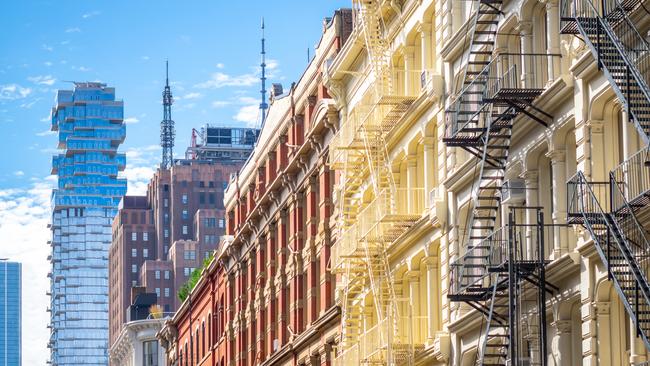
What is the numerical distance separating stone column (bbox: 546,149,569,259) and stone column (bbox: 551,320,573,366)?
1.57 m

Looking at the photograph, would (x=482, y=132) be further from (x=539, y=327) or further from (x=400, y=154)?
(x=400, y=154)

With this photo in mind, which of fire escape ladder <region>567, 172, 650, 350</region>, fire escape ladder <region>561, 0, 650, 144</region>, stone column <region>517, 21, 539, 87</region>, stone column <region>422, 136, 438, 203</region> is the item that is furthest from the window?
fire escape ladder <region>561, 0, 650, 144</region>

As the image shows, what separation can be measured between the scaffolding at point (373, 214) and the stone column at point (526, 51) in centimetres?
1092

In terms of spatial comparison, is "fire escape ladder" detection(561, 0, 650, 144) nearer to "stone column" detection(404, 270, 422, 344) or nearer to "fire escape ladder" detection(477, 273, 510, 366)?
"fire escape ladder" detection(477, 273, 510, 366)

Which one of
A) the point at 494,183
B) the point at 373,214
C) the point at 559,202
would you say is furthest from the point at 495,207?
the point at 373,214

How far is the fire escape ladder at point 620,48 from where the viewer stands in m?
30.6

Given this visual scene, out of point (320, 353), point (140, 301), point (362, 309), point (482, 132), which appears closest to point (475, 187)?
point (482, 132)

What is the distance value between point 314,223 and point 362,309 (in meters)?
10.8

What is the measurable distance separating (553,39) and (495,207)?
5177 mm

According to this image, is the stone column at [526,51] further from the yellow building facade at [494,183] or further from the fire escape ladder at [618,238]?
the fire escape ladder at [618,238]

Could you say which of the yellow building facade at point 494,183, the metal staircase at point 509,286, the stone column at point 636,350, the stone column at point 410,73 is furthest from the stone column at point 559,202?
the stone column at point 410,73

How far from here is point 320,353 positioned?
66.4m

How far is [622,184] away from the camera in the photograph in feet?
109

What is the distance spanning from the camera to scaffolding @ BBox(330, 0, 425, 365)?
5162 centimetres
